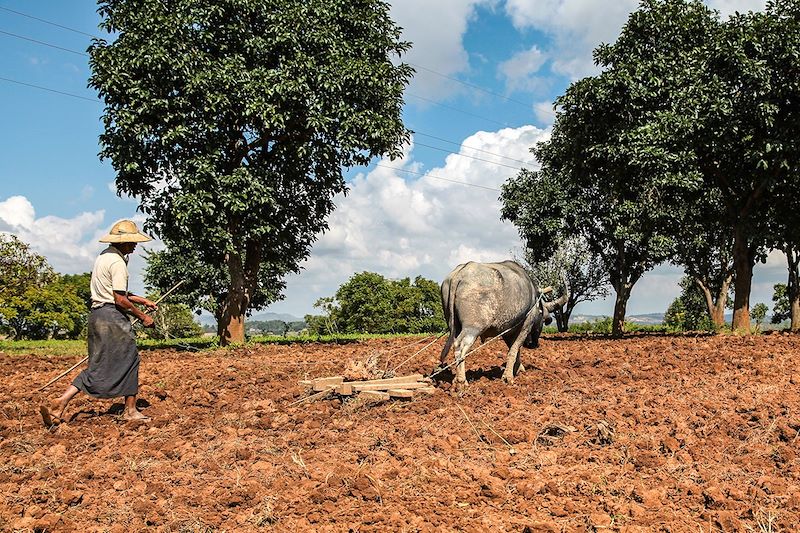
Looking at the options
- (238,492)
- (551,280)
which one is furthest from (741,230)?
(238,492)

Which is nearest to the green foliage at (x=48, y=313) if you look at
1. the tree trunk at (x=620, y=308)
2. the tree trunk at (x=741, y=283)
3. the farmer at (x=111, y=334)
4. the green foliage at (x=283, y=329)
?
the green foliage at (x=283, y=329)

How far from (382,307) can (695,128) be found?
133ft

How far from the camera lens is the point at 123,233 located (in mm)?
8664

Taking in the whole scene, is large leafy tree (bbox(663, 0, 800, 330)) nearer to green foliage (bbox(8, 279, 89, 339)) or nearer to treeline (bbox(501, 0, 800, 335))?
treeline (bbox(501, 0, 800, 335))

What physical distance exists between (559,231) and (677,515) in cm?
2665

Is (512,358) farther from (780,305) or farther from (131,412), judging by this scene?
(780,305)

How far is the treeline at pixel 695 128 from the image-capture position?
17969mm

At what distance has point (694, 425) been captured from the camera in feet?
24.7

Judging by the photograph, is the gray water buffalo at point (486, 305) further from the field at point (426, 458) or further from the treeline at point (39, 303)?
the treeline at point (39, 303)

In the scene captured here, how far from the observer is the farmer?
8.41m

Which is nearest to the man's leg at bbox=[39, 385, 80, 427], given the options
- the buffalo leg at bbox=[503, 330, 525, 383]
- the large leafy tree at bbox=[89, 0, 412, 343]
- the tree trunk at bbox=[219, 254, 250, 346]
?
the buffalo leg at bbox=[503, 330, 525, 383]

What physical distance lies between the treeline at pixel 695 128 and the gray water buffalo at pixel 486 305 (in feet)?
34.4

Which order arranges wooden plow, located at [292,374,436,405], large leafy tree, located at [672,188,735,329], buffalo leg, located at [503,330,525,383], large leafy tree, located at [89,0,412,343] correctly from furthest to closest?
large leafy tree, located at [672,188,735,329]
large leafy tree, located at [89,0,412,343]
buffalo leg, located at [503,330,525,383]
wooden plow, located at [292,374,436,405]

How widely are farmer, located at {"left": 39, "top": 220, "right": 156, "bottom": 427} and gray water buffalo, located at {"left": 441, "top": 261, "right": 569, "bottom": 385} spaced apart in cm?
456
